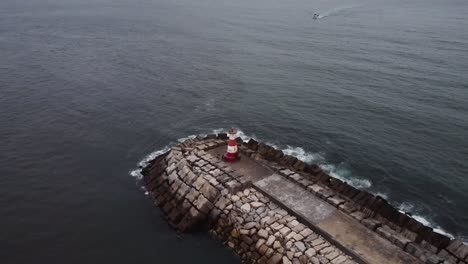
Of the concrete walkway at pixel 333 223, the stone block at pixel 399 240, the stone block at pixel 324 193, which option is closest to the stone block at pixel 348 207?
the concrete walkway at pixel 333 223

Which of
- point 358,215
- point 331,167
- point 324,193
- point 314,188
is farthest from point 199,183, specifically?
point 331,167

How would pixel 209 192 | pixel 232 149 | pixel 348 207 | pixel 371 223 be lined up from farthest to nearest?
pixel 232 149 < pixel 209 192 < pixel 348 207 < pixel 371 223

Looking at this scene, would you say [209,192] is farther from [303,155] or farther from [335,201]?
[303,155]

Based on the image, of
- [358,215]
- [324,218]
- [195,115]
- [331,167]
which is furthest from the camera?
[195,115]

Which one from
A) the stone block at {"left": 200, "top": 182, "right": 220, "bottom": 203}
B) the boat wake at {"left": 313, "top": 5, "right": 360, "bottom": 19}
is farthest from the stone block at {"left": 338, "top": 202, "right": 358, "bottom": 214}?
the boat wake at {"left": 313, "top": 5, "right": 360, "bottom": 19}

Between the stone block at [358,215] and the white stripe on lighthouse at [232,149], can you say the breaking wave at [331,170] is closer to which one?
the stone block at [358,215]

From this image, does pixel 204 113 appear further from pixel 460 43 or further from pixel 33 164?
pixel 460 43

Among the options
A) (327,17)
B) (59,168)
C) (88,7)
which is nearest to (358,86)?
(59,168)
